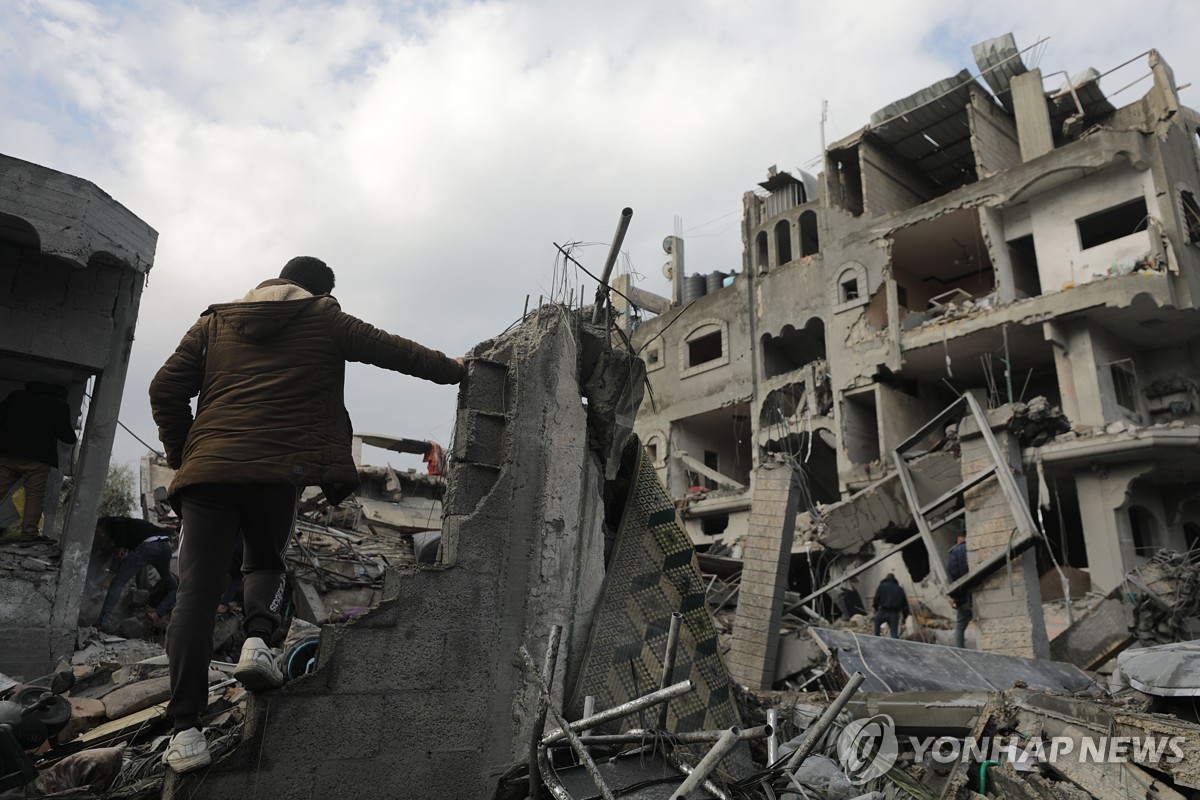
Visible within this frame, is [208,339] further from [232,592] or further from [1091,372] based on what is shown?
[1091,372]

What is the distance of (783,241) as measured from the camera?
29.2 metres

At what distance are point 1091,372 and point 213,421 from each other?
20521 millimetres

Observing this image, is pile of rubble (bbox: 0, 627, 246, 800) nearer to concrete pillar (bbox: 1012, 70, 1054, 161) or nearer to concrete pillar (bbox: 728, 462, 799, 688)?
concrete pillar (bbox: 728, 462, 799, 688)

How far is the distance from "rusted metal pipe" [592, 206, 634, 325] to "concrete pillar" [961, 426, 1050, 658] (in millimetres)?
6382

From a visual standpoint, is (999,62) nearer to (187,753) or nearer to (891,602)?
(891,602)

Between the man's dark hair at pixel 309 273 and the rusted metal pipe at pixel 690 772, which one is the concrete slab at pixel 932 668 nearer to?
the rusted metal pipe at pixel 690 772

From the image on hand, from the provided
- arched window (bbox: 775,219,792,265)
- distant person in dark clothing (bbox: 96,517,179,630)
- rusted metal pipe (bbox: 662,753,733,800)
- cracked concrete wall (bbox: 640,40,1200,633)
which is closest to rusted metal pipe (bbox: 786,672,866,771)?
rusted metal pipe (bbox: 662,753,733,800)

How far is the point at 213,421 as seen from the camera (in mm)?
3297

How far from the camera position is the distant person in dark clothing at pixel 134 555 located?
21.3 feet

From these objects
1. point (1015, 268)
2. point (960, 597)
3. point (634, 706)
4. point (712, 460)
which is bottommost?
point (634, 706)

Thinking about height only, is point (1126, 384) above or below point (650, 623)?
above

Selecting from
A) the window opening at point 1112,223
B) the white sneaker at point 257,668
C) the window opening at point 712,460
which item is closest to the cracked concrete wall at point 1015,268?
the window opening at point 1112,223

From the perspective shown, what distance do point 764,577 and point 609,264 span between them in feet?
15.8

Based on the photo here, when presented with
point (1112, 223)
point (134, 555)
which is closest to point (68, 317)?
point (134, 555)
